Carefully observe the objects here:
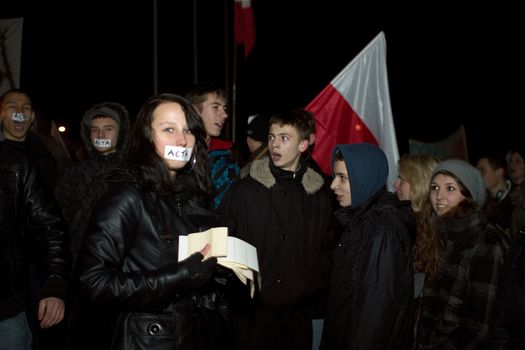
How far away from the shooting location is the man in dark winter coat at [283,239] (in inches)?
167

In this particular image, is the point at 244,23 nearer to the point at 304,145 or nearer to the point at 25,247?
the point at 304,145

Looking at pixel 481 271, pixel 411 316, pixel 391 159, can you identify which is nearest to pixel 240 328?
pixel 411 316

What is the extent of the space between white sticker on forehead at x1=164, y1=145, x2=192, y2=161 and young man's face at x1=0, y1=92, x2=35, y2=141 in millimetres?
2950

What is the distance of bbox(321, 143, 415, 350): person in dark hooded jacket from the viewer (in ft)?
10.4

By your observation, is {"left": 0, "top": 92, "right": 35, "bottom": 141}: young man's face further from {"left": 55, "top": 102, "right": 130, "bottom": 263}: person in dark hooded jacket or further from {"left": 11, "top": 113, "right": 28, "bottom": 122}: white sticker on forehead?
{"left": 55, "top": 102, "right": 130, "bottom": 263}: person in dark hooded jacket

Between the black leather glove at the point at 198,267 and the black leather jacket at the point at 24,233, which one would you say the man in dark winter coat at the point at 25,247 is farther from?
the black leather glove at the point at 198,267

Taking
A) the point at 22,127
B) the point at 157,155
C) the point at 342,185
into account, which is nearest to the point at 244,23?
the point at 22,127

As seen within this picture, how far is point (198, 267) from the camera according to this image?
2521 millimetres

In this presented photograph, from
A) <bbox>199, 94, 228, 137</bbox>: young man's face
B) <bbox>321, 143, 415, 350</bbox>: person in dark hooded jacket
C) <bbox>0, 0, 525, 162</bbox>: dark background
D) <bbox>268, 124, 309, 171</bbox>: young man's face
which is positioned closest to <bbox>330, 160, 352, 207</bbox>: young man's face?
<bbox>321, 143, 415, 350</bbox>: person in dark hooded jacket

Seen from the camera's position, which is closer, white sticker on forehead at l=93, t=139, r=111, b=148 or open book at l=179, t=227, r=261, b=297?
open book at l=179, t=227, r=261, b=297

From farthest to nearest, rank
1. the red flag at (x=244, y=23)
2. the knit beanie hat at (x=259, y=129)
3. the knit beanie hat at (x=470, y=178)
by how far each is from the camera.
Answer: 1. the red flag at (x=244, y=23)
2. the knit beanie hat at (x=259, y=129)
3. the knit beanie hat at (x=470, y=178)

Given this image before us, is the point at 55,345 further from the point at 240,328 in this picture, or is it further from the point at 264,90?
the point at 264,90

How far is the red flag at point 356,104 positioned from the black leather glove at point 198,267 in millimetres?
3516

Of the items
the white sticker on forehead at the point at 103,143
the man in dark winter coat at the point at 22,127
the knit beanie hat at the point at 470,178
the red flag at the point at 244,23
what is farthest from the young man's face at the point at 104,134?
the red flag at the point at 244,23
